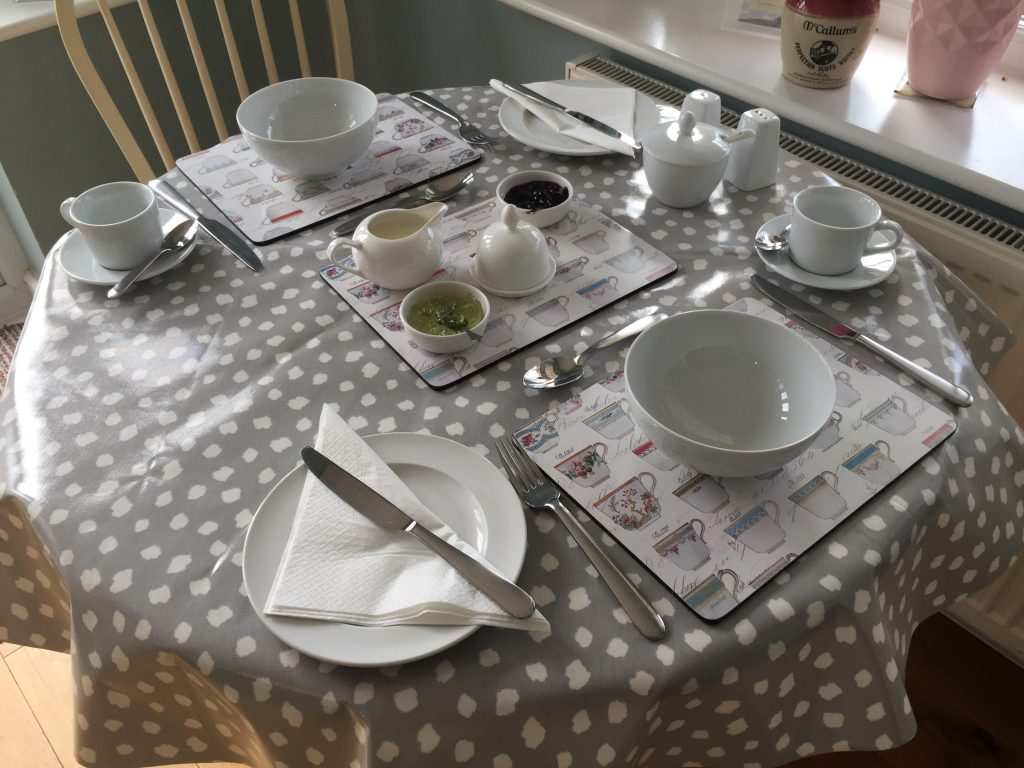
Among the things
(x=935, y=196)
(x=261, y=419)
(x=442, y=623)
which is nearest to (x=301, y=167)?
(x=261, y=419)

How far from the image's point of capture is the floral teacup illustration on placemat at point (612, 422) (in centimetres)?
77

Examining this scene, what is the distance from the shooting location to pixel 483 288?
3.07 ft

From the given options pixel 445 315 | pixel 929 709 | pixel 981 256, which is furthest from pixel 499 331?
pixel 929 709

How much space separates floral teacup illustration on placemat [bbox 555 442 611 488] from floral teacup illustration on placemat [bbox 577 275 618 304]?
22 cm

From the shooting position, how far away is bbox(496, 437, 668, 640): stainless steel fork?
2.04ft

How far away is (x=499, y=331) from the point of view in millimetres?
884

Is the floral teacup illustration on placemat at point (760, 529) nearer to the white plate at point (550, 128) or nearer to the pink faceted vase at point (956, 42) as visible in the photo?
the white plate at point (550, 128)

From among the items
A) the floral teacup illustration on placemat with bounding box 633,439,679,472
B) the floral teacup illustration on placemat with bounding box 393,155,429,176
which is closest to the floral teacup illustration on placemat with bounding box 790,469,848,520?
the floral teacup illustration on placemat with bounding box 633,439,679,472

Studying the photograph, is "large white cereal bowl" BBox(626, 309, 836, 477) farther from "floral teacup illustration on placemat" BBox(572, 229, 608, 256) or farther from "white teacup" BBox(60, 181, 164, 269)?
"white teacup" BBox(60, 181, 164, 269)

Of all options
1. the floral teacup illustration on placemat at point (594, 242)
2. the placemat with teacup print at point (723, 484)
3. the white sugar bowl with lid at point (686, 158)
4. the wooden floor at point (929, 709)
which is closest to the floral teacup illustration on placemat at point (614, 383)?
the placemat with teacup print at point (723, 484)

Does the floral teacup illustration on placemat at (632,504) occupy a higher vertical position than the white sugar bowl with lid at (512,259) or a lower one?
lower

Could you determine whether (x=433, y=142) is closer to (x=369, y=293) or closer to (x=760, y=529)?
(x=369, y=293)

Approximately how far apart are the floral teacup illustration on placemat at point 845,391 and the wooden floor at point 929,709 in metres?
0.74

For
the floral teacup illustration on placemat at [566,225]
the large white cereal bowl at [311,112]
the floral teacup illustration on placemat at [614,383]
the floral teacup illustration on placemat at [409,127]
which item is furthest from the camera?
the floral teacup illustration on placemat at [409,127]
